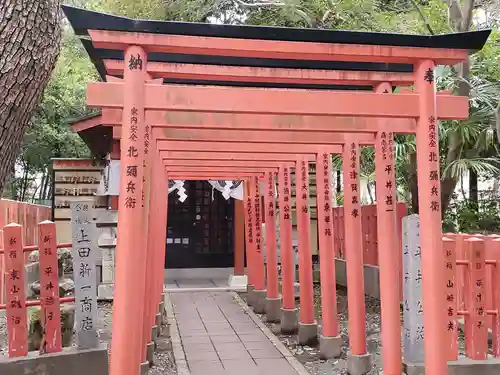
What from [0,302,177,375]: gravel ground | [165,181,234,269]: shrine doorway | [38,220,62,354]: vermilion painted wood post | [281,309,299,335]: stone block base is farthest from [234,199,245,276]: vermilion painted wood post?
[38,220,62,354]: vermilion painted wood post

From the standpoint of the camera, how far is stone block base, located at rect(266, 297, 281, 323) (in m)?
10.3

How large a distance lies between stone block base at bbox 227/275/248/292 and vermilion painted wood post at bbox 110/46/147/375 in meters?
9.58

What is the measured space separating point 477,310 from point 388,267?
1.08 m

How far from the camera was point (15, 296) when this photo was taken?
4.95 m

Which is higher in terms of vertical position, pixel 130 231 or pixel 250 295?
pixel 130 231

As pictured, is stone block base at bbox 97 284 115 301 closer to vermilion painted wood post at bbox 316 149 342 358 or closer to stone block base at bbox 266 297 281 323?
stone block base at bbox 266 297 281 323

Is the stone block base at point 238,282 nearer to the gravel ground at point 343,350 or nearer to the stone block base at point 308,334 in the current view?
the gravel ground at point 343,350

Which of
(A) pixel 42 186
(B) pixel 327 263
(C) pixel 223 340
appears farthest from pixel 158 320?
(A) pixel 42 186

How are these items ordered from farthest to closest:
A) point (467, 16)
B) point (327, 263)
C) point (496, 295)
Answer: point (467, 16) < point (327, 263) < point (496, 295)

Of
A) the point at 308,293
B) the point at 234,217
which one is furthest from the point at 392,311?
the point at 234,217

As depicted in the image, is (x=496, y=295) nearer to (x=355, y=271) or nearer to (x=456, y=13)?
(x=355, y=271)

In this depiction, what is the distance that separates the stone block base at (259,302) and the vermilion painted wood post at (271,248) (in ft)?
2.82

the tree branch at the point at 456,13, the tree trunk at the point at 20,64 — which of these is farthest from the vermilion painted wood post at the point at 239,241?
the tree trunk at the point at 20,64

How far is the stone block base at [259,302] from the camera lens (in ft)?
36.9
